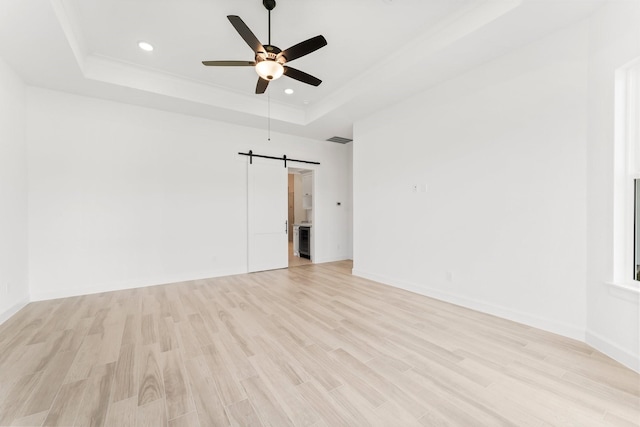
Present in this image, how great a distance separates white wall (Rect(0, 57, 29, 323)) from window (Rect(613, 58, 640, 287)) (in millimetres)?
6306

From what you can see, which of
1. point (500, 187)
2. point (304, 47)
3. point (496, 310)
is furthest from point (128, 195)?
point (496, 310)

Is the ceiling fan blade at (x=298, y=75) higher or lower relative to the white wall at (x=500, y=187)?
higher

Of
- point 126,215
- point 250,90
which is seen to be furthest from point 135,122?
point 250,90

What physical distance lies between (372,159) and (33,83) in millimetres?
5228

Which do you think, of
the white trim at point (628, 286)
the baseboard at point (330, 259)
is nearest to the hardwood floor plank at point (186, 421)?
the white trim at point (628, 286)

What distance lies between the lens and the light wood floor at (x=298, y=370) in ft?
5.33

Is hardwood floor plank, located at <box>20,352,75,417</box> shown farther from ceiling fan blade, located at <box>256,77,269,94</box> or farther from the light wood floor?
ceiling fan blade, located at <box>256,77,269,94</box>

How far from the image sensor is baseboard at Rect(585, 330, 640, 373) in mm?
2041

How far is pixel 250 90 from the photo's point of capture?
15.0 feet

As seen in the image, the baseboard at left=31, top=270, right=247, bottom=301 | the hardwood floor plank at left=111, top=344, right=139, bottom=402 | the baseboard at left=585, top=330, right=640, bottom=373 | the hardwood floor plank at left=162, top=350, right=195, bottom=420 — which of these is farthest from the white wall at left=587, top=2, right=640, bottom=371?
the baseboard at left=31, top=270, right=247, bottom=301

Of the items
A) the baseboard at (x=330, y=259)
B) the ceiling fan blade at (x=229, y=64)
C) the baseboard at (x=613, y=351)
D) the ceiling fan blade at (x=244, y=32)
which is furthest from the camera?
the baseboard at (x=330, y=259)

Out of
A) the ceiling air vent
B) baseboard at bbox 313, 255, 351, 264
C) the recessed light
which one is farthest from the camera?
baseboard at bbox 313, 255, 351, 264

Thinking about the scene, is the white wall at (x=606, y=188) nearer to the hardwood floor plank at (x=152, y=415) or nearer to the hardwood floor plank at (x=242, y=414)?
the hardwood floor plank at (x=242, y=414)

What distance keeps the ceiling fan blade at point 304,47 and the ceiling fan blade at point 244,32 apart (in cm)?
24
